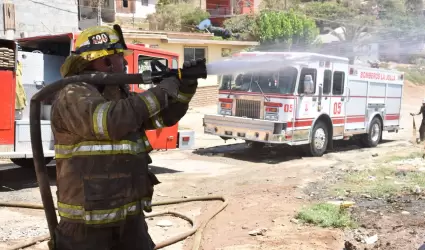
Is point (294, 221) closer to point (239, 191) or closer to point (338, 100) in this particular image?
point (239, 191)

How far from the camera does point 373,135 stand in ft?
45.5

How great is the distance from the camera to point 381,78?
13.9 metres

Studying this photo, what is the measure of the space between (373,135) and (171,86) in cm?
1250

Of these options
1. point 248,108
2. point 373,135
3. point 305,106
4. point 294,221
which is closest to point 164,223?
point 294,221

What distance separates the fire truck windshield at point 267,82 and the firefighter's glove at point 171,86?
805 cm

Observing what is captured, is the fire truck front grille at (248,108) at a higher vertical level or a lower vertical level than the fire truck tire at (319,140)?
higher

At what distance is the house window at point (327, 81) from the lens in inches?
448

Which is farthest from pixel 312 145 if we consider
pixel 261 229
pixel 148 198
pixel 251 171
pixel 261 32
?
pixel 261 32

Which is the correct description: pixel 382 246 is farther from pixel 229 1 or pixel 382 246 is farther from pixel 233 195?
pixel 229 1

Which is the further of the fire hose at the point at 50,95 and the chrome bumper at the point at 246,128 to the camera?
the chrome bumper at the point at 246,128

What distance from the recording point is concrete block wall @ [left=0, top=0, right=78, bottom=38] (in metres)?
17.9

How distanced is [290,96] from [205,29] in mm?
20237

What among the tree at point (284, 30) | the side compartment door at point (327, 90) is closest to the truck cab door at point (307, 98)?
the side compartment door at point (327, 90)

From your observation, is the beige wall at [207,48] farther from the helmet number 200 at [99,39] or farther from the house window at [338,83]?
the helmet number 200 at [99,39]
